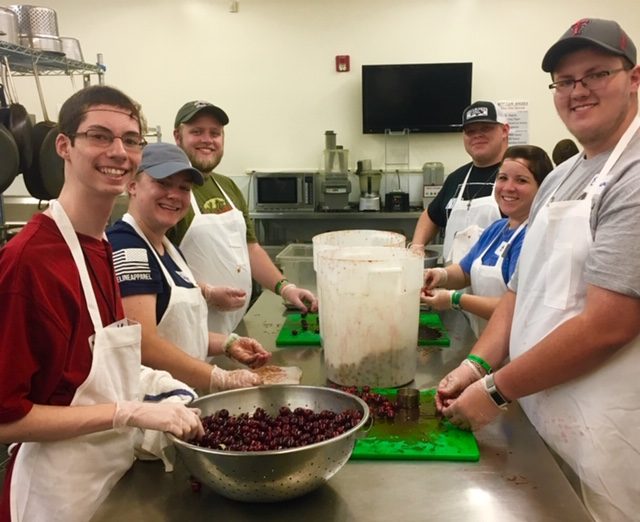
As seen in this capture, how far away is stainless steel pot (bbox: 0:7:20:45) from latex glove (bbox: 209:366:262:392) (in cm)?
216

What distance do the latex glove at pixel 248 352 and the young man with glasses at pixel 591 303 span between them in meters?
0.59

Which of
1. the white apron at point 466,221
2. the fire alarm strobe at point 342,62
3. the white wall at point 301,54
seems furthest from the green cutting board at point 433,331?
the fire alarm strobe at point 342,62

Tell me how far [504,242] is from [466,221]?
0.75 m

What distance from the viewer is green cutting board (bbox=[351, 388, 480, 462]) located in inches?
49.6

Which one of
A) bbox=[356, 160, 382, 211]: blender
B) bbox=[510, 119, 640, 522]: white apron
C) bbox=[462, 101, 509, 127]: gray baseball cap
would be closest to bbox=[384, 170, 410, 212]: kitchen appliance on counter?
bbox=[356, 160, 382, 211]: blender

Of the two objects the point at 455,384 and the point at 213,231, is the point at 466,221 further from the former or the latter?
the point at 455,384

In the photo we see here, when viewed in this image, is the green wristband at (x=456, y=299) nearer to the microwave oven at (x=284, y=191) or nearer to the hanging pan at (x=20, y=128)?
the hanging pan at (x=20, y=128)

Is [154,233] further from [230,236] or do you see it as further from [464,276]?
[464,276]

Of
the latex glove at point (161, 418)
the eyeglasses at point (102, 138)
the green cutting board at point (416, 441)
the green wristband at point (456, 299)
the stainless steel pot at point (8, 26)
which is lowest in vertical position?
the green cutting board at point (416, 441)

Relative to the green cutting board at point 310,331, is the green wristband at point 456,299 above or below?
above

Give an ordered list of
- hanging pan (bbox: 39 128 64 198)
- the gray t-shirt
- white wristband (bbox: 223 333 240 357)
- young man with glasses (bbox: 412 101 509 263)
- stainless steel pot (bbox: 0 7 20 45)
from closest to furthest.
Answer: the gray t-shirt, white wristband (bbox: 223 333 240 357), stainless steel pot (bbox: 0 7 20 45), young man with glasses (bbox: 412 101 509 263), hanging pan (bbox: 39 128 64 198)

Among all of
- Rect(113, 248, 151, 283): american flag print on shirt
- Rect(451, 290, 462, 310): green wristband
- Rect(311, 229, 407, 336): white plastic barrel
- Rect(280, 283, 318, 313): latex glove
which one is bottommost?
Rect(280, 283, 318, 313): latex glove

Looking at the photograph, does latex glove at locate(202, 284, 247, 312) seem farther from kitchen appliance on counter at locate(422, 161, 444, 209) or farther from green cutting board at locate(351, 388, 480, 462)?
kitchen appliance on counter at locate(422, 161, 444, 209)

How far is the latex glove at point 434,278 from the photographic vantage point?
7.70ft
